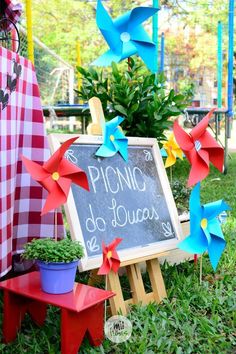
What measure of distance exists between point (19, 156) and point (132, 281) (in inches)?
28.9

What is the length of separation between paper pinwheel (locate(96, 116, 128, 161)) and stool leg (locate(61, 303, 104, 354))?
71cm

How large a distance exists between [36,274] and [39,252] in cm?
27

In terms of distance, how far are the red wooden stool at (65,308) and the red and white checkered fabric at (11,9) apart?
1.24 metres

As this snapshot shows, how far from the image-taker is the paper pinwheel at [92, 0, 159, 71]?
2.39 meters

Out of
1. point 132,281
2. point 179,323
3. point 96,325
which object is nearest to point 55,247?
point 96,325

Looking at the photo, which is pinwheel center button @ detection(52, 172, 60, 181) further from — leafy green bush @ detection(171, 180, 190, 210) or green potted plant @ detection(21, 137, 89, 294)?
leafy green bush @ detection(171, 180, 190, 210)

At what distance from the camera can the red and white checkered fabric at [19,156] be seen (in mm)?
1785

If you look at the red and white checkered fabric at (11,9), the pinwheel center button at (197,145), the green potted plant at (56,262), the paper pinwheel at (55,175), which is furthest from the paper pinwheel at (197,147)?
the red and white checkered fabric at (11,9)

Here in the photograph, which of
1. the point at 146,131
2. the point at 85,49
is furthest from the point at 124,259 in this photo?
the point at 85,49

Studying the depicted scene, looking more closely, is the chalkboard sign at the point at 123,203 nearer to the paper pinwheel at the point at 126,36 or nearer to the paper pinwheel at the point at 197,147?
the paper pinwheel at the point at 197,147

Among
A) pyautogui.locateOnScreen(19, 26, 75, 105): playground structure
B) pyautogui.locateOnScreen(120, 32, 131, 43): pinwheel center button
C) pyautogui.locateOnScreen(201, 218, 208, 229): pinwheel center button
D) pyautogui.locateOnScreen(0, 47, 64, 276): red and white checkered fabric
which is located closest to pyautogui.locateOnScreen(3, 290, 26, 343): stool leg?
pyautogui.locateOnScreen(0, 47, 64, 276): red and white checkered fabric

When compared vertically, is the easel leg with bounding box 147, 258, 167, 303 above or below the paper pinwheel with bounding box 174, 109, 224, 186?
below

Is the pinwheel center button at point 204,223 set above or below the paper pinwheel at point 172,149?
below

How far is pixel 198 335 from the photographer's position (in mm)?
1834
